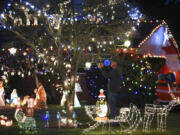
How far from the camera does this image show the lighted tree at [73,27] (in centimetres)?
1405

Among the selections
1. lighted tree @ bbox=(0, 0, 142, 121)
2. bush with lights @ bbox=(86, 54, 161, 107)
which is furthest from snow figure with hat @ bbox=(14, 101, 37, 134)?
bush with lights @ bbox=(86, 54, 161, 107)

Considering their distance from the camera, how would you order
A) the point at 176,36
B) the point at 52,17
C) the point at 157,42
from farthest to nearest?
the point at 176,36 < the point at 157,42 < the point at 52,17

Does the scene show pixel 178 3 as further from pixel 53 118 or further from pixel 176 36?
pixel 53 118

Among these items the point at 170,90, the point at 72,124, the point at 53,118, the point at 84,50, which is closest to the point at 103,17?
the point at 84,50

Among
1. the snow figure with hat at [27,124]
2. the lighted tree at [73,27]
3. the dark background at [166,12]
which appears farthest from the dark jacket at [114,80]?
the dark background at [166,12]

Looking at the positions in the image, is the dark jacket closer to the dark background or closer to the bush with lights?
the bush with lights

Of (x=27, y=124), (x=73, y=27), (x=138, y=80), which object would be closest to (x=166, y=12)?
(x=138, y=80)

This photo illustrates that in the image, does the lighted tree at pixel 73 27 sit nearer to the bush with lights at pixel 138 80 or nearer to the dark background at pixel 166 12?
the bush with lights at pixel 138 80

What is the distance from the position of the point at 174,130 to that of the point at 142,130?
0.99 m

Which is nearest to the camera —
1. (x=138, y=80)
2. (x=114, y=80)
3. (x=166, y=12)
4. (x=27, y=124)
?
(x=27, y=124)

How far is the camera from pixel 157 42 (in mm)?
23828

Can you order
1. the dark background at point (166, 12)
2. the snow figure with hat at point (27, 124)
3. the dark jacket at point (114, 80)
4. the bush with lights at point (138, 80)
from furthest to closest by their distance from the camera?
the dark background at point (166, 12) → the bush with lights at point (138, 80) → the dark jacket at point (114, 80) → the snow figure with hat at point (27, 124)

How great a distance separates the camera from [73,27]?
14.1 meters

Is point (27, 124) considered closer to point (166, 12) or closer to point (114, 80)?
point (114, 80)
